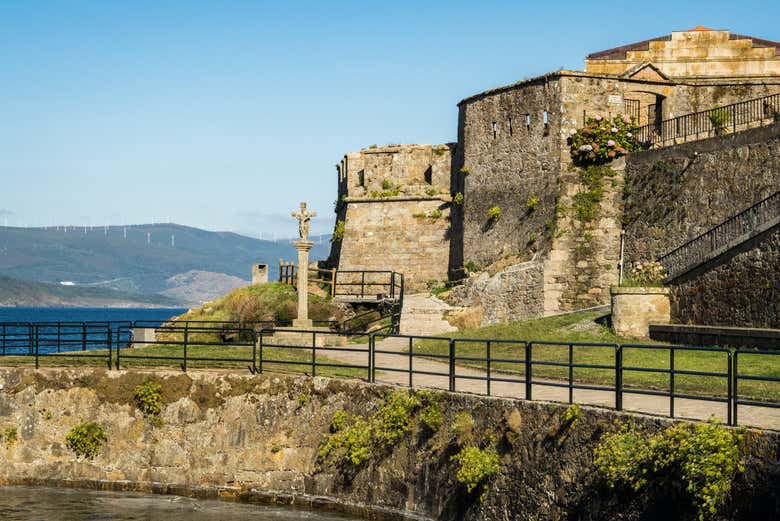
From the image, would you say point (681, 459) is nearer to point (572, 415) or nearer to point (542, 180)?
point (572, 415)

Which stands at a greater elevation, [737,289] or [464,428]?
[737,289]

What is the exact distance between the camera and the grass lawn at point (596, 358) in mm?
18981

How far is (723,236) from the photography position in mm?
28906

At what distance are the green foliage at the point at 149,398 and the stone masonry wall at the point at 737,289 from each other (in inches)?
578

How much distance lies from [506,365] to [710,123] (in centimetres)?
1844

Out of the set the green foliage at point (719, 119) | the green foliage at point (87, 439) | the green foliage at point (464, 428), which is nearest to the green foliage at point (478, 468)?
the green foliage at point (464, 428)

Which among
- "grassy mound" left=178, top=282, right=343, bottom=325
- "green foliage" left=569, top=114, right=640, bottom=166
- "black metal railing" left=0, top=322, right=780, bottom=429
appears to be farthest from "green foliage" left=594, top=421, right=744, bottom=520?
"grassy mound" left=178, top=282, right=343, bottom=325

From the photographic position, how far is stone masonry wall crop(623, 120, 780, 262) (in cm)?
3148

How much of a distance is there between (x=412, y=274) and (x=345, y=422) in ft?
90.4

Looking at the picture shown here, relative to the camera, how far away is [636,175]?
37.3 meters

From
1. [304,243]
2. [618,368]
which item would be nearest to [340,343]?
[304,243]

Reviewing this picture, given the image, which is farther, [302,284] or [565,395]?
[302,284]

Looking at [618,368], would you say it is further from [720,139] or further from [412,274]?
[412,274]

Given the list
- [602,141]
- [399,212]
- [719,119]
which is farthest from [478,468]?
[399,212]
